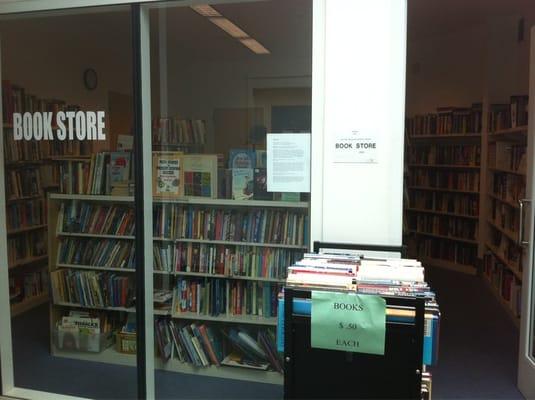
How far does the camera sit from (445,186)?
687 cm

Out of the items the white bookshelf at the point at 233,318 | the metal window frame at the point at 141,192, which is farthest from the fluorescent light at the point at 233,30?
the white bookshelf at the point at 233,318

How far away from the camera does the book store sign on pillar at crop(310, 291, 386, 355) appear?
1.56m

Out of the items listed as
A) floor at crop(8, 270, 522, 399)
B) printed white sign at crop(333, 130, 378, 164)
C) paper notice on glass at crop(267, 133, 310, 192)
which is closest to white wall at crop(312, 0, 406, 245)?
printed white sign at crop(333, 130, 378, 164)

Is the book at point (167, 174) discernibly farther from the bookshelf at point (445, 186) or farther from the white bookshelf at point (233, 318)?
the bookshelf at point (445, 186)

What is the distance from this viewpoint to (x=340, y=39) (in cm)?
217

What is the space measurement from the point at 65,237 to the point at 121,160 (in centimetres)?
93

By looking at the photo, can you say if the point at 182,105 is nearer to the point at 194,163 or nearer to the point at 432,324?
the point at 194,163

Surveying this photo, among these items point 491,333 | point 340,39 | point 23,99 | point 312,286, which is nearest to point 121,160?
point 23,99

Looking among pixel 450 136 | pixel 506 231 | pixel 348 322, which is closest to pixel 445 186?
pixel 450 136

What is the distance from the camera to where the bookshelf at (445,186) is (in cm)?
645

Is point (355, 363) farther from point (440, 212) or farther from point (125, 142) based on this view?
point (440, 212)

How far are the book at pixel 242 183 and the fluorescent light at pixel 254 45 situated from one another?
241 centimetres

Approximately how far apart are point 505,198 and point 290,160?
362 centimetres

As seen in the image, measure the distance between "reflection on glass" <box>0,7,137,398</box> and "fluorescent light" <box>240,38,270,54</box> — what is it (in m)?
1.79
